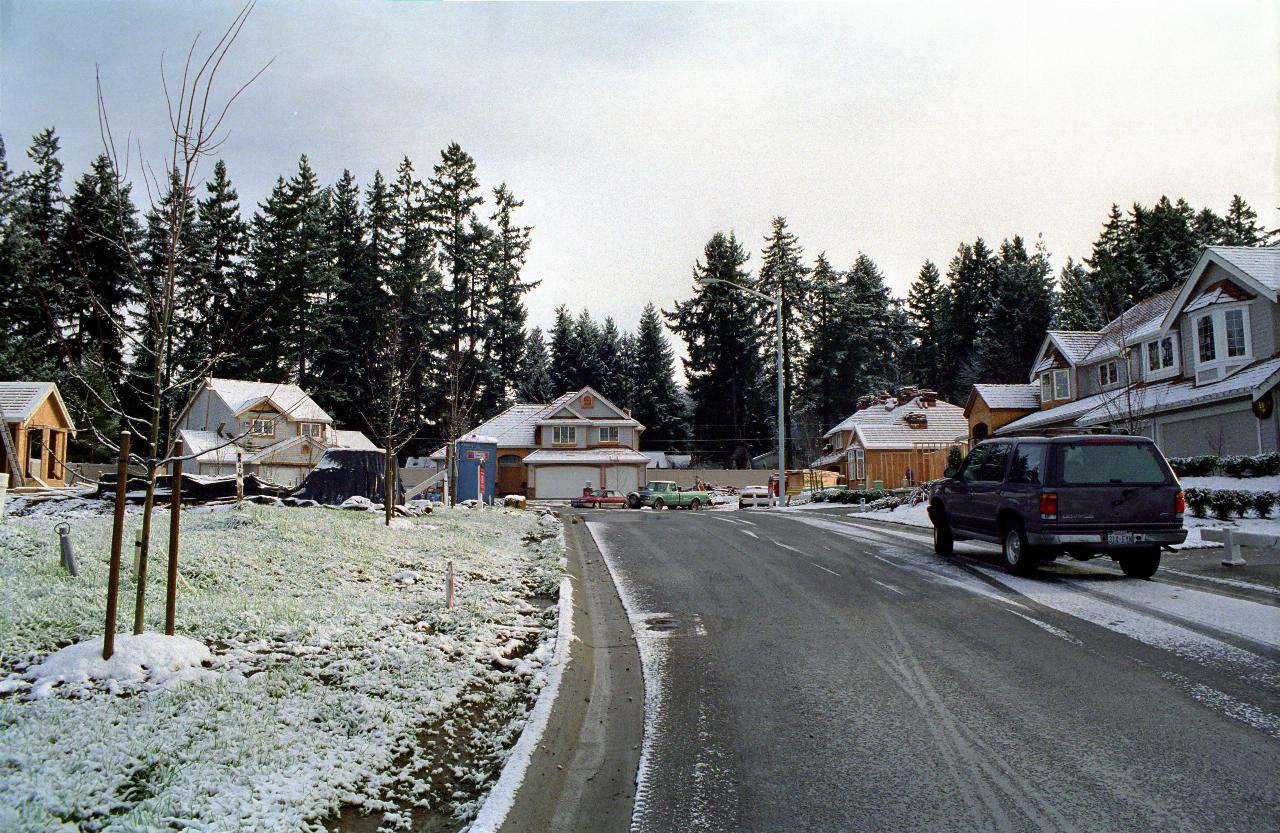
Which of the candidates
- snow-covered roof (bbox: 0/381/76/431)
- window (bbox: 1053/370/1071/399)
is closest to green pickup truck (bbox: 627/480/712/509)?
window (bbox: 1053/370/1071/399)

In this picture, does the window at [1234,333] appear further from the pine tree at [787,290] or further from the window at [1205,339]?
the pine tree at [787,290]

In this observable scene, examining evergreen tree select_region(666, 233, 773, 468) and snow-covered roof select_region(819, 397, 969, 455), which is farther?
evergreen tree select_region(666, 233, 773, 468)

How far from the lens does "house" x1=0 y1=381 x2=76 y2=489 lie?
103 ft

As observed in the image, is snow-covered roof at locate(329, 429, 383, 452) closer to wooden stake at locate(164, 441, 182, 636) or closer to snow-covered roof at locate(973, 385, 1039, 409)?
snow-covered roof at locate(973, 385, 1039, 409)

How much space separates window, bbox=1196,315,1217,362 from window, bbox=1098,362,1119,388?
7.06 m

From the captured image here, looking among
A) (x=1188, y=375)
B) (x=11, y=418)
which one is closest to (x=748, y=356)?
(x=1188, y=375)

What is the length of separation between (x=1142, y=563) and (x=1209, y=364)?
2214cm

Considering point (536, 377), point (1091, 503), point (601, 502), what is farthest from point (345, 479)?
point (536, 377)

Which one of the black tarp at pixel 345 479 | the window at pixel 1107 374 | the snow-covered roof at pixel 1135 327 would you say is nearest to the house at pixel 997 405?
the snow-covered roof at pixel 1135 327

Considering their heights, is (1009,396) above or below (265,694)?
above

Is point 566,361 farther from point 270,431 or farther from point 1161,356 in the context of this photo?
point 1161,356

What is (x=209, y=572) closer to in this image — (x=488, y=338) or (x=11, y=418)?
(x=11, y=418)

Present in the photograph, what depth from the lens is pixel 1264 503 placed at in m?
16.2

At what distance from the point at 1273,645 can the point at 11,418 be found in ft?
127
